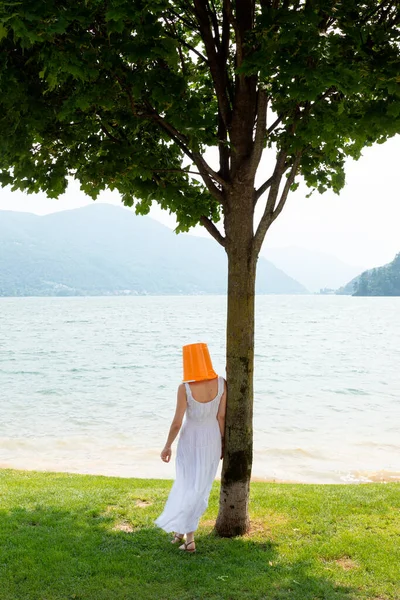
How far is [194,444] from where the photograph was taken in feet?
19.0

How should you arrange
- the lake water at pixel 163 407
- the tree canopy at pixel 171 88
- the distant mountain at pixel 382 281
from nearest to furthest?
1. the tree canopy at pixel 171 88
2. the lake water at pixel 163 407
3. the distant mountain at pixel 382 281

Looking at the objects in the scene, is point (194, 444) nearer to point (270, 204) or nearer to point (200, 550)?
point (200, 550)

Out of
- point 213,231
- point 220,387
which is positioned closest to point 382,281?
point 213,231

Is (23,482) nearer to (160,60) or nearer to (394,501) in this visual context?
(394,501)

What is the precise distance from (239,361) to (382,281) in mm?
167790

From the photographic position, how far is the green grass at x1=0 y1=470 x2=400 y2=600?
4.91 meters

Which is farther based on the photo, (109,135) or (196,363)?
(109,135)

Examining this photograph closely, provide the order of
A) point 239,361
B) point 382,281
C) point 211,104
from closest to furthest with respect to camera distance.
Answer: point 239,361
point 211,104
point 382,281

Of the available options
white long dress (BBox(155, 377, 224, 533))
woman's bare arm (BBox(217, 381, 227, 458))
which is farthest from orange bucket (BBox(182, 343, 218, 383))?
woman's bare arm (BBox(217, 381, 227, 458))

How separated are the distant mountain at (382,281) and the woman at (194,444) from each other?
525 feet

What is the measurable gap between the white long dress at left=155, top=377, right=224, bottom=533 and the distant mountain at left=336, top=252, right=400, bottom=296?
160035 millimetres

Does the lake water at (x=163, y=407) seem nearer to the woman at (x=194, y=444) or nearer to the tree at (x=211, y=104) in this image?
the woman at (x=194, y=444)

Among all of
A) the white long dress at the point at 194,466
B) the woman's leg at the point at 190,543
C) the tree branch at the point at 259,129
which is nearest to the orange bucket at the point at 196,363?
the white long dress at the point at 194,466

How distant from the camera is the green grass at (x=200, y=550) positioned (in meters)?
4.91
